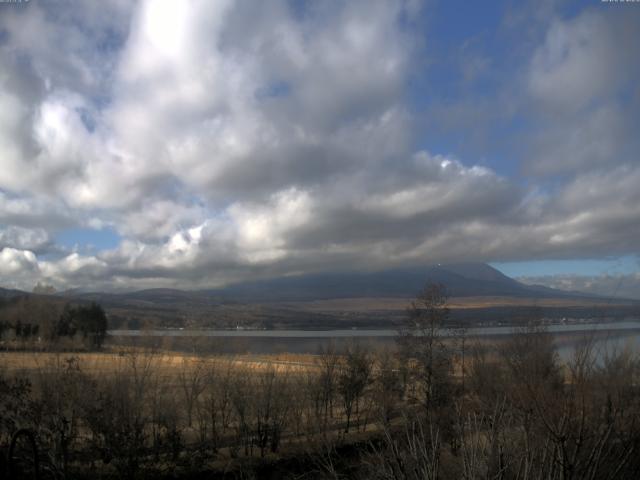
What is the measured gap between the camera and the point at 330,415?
4091 centimetres

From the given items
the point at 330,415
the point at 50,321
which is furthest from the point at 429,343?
the point at 50,321

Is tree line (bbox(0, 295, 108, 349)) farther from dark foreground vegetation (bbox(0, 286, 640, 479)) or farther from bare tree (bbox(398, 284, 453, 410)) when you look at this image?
bare tree (bbox(398, 284, 453, 410))

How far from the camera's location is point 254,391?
113 ft

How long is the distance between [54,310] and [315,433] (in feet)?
231

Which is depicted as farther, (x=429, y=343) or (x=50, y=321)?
(x=50, y=321)

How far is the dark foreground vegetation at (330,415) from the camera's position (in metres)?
8.21

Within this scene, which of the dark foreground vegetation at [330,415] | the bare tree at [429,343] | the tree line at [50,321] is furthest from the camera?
the tree line at [50,321]

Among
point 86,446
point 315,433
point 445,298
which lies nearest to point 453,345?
point 445,298

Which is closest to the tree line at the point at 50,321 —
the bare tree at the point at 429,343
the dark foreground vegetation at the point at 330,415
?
the dark foreground vegetation at the point at 330,415

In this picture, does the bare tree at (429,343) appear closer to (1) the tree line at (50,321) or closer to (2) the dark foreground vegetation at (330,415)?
(2) the dark foreground vegetation at (330,415)

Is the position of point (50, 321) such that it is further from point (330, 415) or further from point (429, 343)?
point (429, 343)

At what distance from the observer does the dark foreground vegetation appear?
8.21 metres

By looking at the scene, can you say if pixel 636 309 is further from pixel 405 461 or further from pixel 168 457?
pixel 168 457

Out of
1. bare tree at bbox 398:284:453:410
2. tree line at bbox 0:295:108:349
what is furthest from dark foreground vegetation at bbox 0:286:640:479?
tree line at bbox 0:295:108:349
